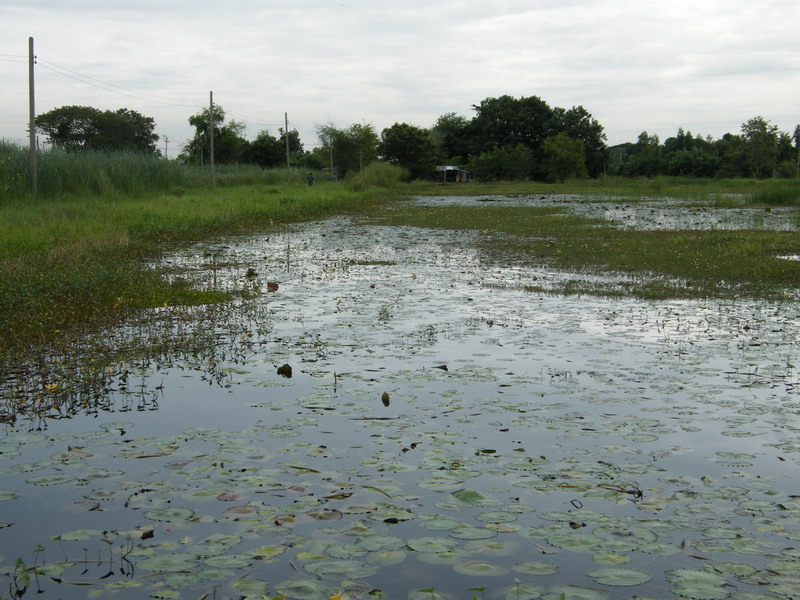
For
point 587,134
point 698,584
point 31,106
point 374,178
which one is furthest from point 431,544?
point 587,134

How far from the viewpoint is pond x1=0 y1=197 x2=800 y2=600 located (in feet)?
10.4

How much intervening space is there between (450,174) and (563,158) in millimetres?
14848

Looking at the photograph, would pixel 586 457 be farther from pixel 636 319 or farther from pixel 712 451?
pixel 636 319

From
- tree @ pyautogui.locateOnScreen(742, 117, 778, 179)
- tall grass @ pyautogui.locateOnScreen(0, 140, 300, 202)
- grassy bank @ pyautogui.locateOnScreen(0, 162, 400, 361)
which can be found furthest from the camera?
tree @ pyautogui.locateOnScreen(742, 117, 778, 179)

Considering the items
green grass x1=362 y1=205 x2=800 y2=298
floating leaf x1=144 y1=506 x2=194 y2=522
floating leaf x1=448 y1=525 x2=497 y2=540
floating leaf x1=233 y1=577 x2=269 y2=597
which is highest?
green grass x1=362 y1=205 x2=800 y2=298

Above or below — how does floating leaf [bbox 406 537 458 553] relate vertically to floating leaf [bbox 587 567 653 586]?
above

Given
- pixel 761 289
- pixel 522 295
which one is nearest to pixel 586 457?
pixel 522 295

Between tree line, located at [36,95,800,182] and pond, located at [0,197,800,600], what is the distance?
67814 mm

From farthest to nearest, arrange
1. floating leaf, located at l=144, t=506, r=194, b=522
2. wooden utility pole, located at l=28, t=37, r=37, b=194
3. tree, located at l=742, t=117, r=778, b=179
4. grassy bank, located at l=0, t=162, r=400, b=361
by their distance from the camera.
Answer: tree, located at l=742, t=117, r=778, b=179, wooden utility pole, located at l=28, t=37, r=37, b=194, grassy bank, located at l=0, t=162, r=400, b=361, floating leaf, located at l=144, t=506, r=194, b=522

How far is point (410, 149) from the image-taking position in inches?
3152

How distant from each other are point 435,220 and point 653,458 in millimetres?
21769

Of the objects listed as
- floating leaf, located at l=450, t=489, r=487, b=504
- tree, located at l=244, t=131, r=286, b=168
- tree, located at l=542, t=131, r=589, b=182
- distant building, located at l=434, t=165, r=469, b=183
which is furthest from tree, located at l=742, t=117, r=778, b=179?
floating leaf, located at l=450, t=489, r=487, b=504

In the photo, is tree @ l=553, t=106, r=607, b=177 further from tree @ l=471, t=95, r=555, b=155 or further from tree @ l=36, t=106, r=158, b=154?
tree @ l=36, t=106, r=158, b=154

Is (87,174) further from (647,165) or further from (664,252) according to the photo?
(647,165)
